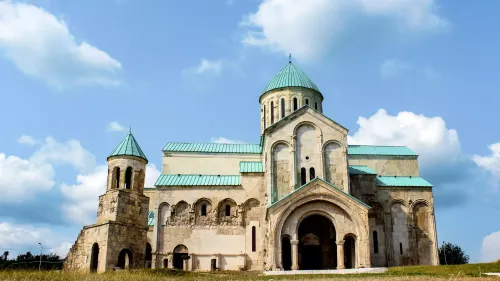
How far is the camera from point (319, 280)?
1797 cm

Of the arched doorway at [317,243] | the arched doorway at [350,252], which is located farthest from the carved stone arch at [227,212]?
the arched doorway at [350,252]

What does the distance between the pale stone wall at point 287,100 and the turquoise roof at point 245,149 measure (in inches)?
100

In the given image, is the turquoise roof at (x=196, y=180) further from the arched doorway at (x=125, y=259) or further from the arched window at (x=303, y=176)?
the arched doorway at (x=125, y=259)

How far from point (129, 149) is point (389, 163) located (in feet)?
68.9

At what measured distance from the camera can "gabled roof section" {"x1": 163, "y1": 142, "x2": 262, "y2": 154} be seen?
122ft

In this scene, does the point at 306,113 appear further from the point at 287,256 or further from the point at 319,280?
the point at 319,280

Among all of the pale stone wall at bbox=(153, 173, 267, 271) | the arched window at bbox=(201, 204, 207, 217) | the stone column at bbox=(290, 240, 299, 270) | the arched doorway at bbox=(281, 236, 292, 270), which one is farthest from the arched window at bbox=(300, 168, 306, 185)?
the arched window at bbox=(201, 204, 207, 217)

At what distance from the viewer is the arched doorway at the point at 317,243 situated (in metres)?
30.8

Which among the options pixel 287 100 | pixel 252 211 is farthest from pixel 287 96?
pixel 252 211

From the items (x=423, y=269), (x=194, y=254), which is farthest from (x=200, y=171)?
(x=423, y=269)

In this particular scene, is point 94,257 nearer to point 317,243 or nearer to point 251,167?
point 251,167

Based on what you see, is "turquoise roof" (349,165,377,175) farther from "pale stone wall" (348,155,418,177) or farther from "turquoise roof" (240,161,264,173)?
"turquoise roof" (240,161,264,173)

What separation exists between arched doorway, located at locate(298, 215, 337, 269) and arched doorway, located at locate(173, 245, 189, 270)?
8212 millimetres

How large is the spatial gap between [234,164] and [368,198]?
10671 millimetres
